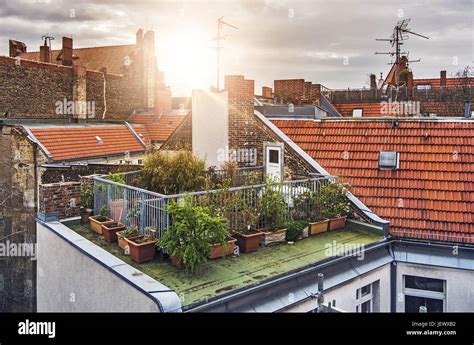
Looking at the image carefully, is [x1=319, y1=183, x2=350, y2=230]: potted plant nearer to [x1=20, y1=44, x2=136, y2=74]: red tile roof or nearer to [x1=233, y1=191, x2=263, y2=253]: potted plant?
[x1=233, y1=191, x2=263, y2=253]: potted plant

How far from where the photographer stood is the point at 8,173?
1992cm

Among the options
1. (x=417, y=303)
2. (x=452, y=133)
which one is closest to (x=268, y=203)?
(x=417, y=303)

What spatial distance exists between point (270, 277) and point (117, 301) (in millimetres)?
2339

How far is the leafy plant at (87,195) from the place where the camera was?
33.3ft

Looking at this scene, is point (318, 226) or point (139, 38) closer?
point (318, 226)

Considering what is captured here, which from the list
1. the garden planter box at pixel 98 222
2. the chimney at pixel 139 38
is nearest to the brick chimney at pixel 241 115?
the garden planter box at pixel 98 222

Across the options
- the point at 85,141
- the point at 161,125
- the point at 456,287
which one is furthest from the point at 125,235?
the point at 161,125

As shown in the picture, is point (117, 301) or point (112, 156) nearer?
point (117, 301)

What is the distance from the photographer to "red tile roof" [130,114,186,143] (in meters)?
31.5

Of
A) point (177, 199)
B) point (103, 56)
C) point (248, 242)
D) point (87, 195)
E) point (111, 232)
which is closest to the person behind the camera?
point (177, 199)

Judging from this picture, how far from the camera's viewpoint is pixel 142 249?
24.4 feet

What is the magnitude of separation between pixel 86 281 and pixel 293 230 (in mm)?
4026

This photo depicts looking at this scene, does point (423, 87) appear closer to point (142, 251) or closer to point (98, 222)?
point (98, 222)

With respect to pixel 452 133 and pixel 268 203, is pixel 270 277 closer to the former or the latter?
pixel 268 203
